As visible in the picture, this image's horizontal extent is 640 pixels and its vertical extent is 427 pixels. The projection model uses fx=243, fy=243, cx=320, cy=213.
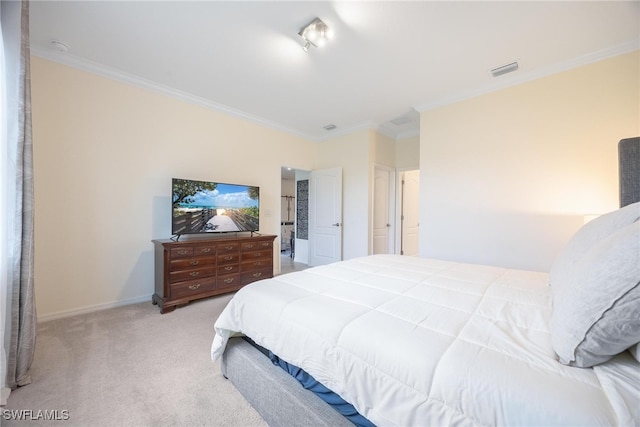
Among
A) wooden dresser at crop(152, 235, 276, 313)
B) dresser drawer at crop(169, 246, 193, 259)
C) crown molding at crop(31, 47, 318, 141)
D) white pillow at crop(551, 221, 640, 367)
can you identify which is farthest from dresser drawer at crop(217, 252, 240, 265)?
white pillow at crop(551, 221, 640, 367)

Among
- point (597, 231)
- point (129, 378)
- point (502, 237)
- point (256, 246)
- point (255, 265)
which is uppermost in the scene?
point (597, 231)

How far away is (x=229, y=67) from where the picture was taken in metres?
2.70

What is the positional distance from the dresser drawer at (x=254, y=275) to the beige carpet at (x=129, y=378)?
93 centimetres

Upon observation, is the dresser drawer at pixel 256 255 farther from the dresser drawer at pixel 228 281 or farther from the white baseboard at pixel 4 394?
the white baseboard at pixel 4 394

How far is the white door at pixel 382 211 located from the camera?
4656 mm

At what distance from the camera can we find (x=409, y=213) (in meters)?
5.22

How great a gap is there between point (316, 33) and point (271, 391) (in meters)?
2.61

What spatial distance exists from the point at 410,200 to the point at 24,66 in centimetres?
537

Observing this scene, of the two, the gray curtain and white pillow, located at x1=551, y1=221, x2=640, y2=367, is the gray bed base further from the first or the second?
the gray curtain

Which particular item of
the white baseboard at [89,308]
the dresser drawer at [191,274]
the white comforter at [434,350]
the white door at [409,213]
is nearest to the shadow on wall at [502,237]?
the white comforter at [434,350]

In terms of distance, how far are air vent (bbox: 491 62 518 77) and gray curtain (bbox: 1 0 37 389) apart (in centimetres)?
407

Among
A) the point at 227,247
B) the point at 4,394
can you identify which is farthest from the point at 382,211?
the point at 4,394

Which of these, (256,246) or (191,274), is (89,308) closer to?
(191,274)

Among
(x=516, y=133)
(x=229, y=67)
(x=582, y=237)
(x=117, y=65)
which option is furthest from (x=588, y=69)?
(x=117, y=65)
